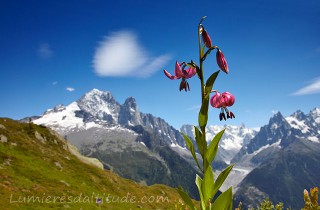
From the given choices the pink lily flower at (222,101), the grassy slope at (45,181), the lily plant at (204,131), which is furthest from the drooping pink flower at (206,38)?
the grassy slope at (45,181)

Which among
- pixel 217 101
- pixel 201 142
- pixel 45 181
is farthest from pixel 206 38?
pixel 45 181

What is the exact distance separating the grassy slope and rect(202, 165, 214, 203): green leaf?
808 cm

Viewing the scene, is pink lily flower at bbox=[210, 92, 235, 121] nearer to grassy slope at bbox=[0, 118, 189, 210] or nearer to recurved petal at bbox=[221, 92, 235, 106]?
recurved petal at bbox=[221, 92, 235, 106]

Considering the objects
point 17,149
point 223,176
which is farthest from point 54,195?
point 223,176

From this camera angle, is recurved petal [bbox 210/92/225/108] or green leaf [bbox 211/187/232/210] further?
recurved petal [bbox 210/92/225/108]

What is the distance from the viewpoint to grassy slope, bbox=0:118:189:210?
2756 centimetres

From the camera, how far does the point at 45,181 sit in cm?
3600

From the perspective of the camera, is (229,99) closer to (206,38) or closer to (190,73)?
(190,73)

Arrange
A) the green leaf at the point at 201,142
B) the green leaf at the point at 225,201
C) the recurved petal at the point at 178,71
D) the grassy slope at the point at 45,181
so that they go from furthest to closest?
the grassy slope at the point at 45,181, the recurved petal at the point at 178,71, the green leaf at the point at 201,142, the green leaf at the point at 225,201

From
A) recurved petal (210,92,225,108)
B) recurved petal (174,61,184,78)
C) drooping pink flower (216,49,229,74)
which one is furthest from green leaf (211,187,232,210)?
recurved petal (174,61,184,78)

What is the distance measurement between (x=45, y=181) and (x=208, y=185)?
3498 cm

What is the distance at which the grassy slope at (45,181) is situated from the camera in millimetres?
27556

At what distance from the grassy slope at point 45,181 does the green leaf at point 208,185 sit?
8.08m

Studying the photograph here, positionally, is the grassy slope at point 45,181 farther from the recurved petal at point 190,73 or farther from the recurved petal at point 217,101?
the recurved petal at point 217,101
